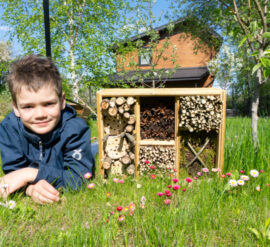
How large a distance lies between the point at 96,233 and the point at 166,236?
1.56 ft

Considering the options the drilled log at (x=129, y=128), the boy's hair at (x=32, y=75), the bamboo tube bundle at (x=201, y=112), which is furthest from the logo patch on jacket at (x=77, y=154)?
the bamboo tube bundle at (x=201, y=112)

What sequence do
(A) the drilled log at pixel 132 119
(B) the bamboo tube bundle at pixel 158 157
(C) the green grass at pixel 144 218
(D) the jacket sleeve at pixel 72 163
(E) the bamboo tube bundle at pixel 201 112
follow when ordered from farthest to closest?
1. (B) the bamboo tube bundle at pixel 158 157
2. (A) the drilled log at pixel 132 119
3. (E) the bamboo tube bundle at pixel 201 112
4. (D) the jacket sleeve at pixel 72 163
5. (C) the green grass at pixel 144 218

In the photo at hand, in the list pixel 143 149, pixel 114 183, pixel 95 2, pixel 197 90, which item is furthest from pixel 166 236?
pixel 95 2

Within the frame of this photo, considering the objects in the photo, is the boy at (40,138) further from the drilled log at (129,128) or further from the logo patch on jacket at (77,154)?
the drilled log at (129,128)

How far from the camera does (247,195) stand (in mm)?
2090

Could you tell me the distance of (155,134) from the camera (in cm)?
308

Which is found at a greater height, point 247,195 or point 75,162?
point 75,162

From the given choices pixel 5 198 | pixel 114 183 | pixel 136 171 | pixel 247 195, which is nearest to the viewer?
pixel 5 198

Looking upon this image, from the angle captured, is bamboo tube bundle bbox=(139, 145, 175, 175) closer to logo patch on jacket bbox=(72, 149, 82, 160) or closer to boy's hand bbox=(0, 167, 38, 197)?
logo patch on jacket bbox=(72, 149, 82, 160)

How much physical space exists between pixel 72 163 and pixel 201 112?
5.57ft

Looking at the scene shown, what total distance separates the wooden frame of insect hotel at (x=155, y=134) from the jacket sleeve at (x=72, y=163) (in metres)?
0.34

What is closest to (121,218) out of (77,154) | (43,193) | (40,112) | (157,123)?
(43,193)

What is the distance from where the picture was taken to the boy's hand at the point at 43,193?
2.05 metres

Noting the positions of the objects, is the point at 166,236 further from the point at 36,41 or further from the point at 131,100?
the point at 36,41
